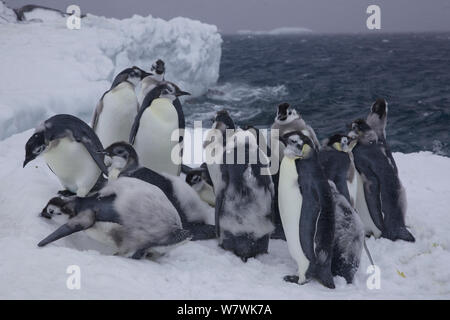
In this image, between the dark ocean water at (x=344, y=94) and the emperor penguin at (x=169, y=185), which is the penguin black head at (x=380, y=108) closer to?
the emperor penguin at (x=169, y=185)

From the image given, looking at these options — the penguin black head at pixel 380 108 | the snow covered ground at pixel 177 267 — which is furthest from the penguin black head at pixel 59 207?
the penguin black head at pixel 380 108

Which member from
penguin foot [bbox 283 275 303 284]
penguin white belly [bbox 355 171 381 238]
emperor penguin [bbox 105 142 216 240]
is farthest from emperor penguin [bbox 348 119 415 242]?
emperor penguin [bbox 105 142 216 240]

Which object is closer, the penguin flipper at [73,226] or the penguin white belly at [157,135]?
the penguin flipper at [73,226]

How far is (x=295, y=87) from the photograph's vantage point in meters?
23.7

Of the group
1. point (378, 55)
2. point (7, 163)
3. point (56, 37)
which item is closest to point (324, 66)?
point (378, 55)

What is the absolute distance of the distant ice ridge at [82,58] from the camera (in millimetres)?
8266

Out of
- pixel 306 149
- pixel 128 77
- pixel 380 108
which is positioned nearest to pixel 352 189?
pixel 306 149

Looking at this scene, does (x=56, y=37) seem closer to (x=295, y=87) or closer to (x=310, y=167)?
(x=310, y=167)

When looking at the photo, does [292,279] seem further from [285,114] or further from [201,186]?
[285,114]

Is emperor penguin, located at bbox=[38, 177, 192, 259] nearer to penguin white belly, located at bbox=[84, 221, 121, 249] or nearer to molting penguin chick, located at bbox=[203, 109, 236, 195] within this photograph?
penguin white belly, located at bbox=[84, 221, 121, 249]

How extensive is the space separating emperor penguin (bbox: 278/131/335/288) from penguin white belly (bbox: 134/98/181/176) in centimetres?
138

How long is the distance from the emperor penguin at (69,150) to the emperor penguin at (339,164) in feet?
5.46

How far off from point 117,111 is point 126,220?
168cm

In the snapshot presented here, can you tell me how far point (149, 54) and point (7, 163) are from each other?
11.1m
